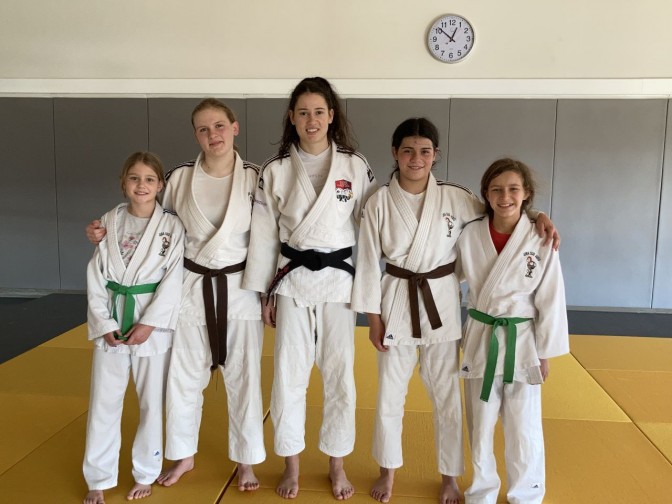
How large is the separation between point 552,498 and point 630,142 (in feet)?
16.4

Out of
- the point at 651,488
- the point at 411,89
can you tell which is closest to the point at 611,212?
the point at 411,89

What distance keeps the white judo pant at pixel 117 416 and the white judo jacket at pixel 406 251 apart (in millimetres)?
1022

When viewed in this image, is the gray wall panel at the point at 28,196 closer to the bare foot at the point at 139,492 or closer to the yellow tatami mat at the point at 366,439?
the yellow tatami mat at the point at 366,439

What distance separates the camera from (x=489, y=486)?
2170mm

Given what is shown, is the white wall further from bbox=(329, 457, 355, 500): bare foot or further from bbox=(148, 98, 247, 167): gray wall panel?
bbox=(329, 457, 355, 500): bare foot

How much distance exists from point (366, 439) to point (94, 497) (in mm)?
1418

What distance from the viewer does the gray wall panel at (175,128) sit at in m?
6.24

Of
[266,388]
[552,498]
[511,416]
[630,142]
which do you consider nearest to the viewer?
[511,416]

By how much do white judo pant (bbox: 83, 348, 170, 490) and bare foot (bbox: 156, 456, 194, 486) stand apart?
6 cm

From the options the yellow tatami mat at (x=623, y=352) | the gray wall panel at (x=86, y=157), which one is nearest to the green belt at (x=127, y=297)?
the yellow tatami mat at (x=623, y=352)

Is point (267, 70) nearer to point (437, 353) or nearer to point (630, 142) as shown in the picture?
point (630, 142)

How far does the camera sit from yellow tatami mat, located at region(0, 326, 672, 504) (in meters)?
2.34

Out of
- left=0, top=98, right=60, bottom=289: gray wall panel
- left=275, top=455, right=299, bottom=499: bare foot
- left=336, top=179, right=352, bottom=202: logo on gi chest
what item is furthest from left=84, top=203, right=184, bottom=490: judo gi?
left=0, top=98, right=60, bottom=289: gray wall panel

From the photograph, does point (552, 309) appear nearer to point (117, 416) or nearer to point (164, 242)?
point (164, 242)
